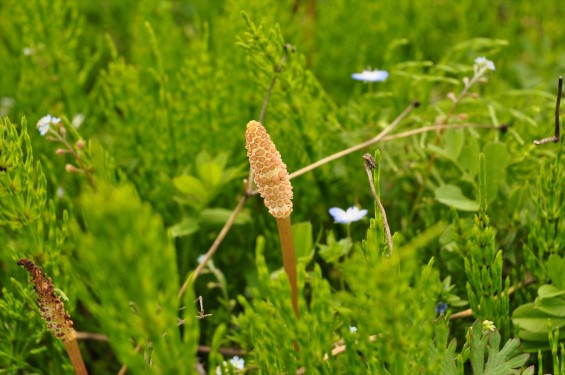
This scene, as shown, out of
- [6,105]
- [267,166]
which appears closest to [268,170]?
[267,166]

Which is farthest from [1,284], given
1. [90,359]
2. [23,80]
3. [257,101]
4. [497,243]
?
[497,243]

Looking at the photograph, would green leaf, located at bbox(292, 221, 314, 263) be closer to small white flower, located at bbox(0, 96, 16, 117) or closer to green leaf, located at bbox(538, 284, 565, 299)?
green leaf, located at bbox(538, 284, 565, 299)

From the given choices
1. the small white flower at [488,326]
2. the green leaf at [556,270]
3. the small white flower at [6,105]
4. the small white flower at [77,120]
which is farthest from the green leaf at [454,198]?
the small white flower at [6,105]

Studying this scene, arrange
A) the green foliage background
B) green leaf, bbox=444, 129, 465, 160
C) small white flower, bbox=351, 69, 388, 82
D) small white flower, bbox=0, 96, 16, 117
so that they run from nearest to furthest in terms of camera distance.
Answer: the green foliage background → green leaf, bbox=444, 129, 465, 160 → small white flower, bbox=351, 69, 388, 82 → small white flower, bbox=0, 96, 16, 117

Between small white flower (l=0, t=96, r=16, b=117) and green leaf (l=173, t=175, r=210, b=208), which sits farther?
small white flower (l=0, t=96, r=16, b=117)

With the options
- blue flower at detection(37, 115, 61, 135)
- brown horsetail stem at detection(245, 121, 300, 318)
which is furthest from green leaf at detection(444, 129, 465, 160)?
blue flower at detection(37, 115, 61, 135)

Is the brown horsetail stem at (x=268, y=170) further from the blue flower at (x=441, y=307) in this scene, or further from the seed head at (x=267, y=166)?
the blue flower at (x=441, y=307)

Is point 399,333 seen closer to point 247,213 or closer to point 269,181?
point 269,181
